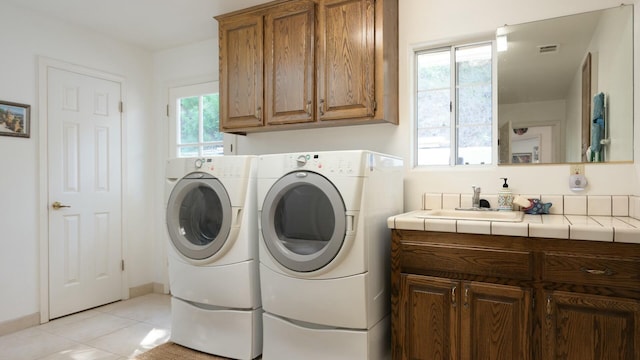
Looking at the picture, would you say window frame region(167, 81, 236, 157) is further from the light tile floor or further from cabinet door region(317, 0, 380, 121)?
the light tile floor

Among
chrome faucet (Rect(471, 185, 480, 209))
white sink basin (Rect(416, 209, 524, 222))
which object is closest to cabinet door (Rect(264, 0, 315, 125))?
white sink basin (Rect(416, 209, 524, 222))

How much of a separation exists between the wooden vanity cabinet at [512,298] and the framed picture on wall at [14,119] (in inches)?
113

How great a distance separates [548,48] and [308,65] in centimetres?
146

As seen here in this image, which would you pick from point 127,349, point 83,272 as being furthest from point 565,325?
point 83,272

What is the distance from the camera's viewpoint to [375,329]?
2.04 meters

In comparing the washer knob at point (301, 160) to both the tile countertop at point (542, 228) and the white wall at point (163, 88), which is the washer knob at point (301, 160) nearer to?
the tile countertop at point (542, 228)

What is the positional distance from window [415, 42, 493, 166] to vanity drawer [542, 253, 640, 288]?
0.90 metres

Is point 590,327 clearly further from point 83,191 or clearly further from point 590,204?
point 83,191

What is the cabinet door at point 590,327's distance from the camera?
5.04 ft

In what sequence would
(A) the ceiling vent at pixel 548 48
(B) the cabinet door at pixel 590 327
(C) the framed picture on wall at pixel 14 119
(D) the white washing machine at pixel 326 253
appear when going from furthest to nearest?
(C) the framed picture on wall at pixel 14 119, (A) the ceiling vent at pixel 548 48, (D) the white washing machine at pixel 326 253, (B) the cabinet door at pixel 590 327

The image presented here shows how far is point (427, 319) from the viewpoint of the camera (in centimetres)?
191

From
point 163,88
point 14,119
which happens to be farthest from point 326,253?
point 163,88

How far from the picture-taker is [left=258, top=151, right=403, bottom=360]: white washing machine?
195cm

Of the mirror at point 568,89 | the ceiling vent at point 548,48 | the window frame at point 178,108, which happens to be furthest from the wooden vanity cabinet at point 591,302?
the window frame at point 178,108
